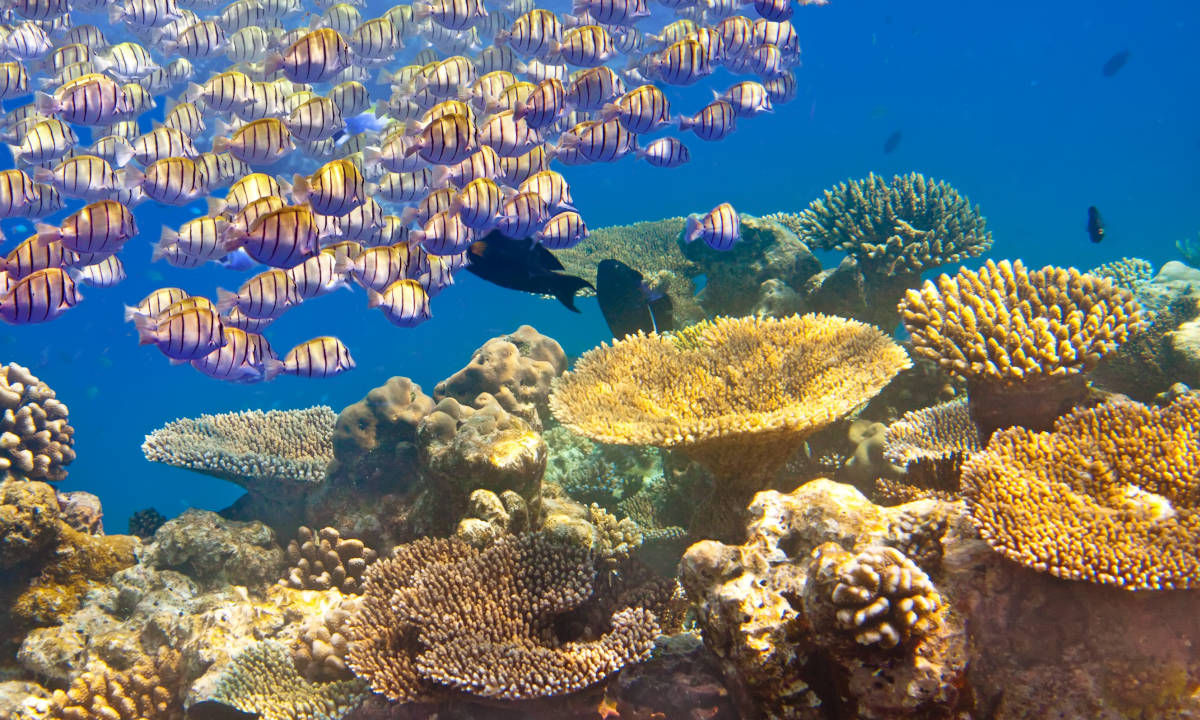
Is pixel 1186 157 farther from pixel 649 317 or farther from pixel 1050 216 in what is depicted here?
pixel 649 317

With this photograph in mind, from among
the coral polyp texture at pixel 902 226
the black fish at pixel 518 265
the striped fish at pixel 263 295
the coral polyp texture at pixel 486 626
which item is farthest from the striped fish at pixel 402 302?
the coral polyp texture at pixel 902 226

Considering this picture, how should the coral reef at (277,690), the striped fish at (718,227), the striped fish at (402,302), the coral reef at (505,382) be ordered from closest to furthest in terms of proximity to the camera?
the coral reef at (277,690) < the striped fish at (402,302) < the striped fish at (718,227) < the coral reef at (505,382)

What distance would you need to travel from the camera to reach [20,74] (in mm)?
6129

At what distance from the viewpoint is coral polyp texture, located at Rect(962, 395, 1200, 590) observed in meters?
2.47

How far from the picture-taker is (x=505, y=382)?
268 inches

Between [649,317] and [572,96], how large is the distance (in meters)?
2.42

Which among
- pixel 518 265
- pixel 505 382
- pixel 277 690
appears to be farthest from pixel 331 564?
pixel 518 265

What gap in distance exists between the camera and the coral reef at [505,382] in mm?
6711

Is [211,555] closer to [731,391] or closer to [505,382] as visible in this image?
[505,382]

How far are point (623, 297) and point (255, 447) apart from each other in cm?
430

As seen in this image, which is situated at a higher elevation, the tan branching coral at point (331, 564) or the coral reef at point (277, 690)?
the tan branching coral at point (331, 564)

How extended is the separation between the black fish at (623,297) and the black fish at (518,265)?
100cm

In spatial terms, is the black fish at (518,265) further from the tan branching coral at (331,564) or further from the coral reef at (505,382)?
the tan branching coral at (331,564)

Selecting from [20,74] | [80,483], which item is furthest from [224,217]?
[80,483]
